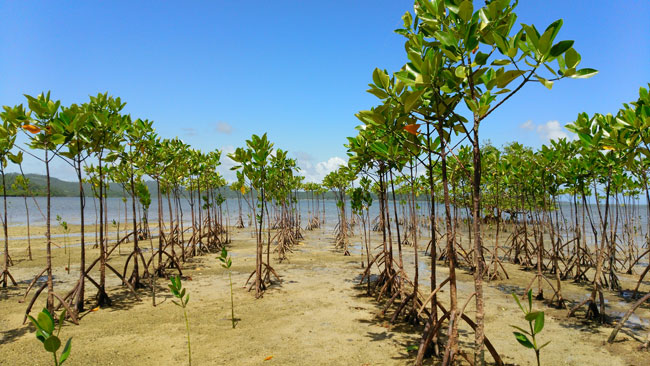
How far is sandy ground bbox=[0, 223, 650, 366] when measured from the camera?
431 cm

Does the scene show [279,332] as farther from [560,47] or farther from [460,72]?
[560,47]

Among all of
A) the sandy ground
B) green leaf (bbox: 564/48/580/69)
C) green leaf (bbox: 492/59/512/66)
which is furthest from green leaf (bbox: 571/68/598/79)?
the sandy ground

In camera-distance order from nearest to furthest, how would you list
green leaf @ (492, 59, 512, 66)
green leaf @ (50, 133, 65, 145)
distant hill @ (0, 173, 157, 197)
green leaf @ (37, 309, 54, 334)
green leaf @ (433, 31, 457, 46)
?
green leaf @ (37, 309, 54, 334) → green leaf @ (492, 59, 512, 66) → green leaf @ (433, 31, 457, 46) → green leaf @ (50, 133, 65, 145) → distant hill @ (0, 173, 157, 197)

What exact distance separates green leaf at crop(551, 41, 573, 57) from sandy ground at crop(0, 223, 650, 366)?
3.73m

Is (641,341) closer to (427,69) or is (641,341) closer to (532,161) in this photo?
(532,161)

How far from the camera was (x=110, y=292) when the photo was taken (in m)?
7.32

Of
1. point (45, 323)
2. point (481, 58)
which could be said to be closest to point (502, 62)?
point (481, 58)

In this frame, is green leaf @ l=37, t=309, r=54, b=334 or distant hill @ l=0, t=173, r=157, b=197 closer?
green leaf @ l=37, t=309, r=54, b=334

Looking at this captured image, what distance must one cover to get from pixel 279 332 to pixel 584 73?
16.1 feet

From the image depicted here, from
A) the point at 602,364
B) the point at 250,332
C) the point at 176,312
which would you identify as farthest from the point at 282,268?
the point at 602,364

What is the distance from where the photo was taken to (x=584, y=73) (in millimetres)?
2033

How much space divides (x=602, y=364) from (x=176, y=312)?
21.7 ft

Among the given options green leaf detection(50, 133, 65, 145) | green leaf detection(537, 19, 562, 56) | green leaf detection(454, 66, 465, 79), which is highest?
green leaf detection(50, 133, 65, 145)

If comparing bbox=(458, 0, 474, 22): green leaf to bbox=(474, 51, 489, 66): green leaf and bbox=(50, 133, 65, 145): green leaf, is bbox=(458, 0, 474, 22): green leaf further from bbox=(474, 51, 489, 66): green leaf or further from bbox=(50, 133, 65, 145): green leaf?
bbox=(50, 133, 65, 145): green leaf
